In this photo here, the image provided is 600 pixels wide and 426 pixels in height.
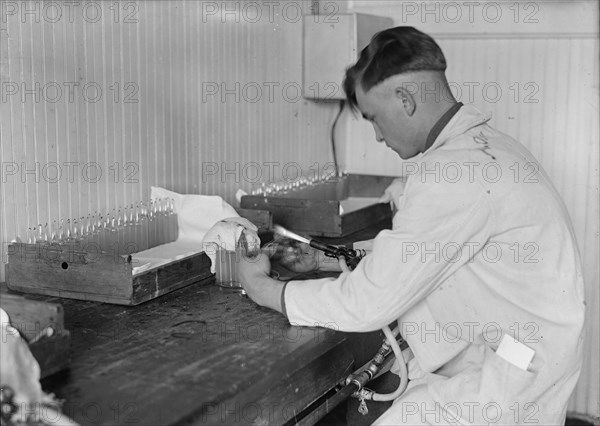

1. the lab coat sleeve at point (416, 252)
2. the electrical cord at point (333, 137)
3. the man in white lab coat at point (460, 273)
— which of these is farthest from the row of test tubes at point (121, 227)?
the electrical cord at point (333, 137)

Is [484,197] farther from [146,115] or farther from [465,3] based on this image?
[465,3]

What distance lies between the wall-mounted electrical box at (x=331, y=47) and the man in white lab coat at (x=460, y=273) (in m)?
1.65

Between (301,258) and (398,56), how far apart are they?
809 millimetres

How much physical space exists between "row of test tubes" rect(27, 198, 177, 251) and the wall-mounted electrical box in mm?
1206

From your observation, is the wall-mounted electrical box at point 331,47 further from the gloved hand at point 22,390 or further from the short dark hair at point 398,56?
the gloved hand at point 22,390

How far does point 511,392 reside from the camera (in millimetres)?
1801

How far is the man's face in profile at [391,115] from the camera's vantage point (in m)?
1.91

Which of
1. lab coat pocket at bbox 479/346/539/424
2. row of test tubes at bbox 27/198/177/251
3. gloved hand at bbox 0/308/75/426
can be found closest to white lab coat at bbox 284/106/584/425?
lab coat pocket at bbox 479/346/539/424

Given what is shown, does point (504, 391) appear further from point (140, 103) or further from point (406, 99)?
point (140, 103)

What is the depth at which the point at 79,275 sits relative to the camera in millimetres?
2113

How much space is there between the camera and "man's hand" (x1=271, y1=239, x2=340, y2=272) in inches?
97.7

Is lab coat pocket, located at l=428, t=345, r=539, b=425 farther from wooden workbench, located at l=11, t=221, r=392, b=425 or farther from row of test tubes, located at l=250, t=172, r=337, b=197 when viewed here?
row of test tubes, located at l=250, t=172, r=337, b=197

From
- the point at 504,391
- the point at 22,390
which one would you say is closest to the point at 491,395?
the point at 504,391

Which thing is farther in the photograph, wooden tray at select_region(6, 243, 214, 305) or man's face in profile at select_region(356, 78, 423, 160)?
wooden tray at select_region(6, 243, 214, 305)
